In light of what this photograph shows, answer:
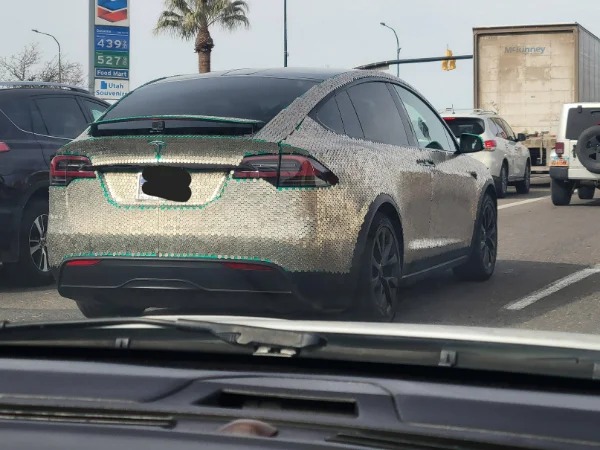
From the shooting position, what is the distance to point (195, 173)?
6.01 metres

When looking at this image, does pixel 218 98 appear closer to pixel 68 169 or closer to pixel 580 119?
pixel 68 169

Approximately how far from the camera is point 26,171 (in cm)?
916

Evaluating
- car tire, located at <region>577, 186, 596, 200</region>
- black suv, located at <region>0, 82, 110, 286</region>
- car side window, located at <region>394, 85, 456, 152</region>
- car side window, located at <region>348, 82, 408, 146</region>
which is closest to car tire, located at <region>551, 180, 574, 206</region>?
car tire, located at <region>577, 186, 596, 200</region>

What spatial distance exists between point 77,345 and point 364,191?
400 cm

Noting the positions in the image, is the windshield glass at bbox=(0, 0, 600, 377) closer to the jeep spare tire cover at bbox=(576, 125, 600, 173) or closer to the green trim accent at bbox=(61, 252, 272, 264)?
the green trim accent at bbox=(61, 252, 272, 264)

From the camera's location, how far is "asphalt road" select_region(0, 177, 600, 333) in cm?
752

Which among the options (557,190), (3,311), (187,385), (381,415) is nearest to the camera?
(381,415)

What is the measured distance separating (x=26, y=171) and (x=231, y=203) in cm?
371

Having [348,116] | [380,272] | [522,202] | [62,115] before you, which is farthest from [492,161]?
[380,272]

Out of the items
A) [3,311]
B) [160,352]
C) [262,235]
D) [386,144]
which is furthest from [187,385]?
[3,311]

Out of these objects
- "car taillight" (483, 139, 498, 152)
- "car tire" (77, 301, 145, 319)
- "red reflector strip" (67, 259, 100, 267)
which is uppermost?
"car taillight" (483, 139, 498, 152)

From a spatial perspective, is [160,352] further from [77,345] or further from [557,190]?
[557,190]

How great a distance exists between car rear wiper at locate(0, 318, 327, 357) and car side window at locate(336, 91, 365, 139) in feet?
13.4

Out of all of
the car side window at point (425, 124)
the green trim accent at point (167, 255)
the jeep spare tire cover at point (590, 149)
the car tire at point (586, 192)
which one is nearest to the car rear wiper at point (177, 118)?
the green trim accent at point (167, 255)
